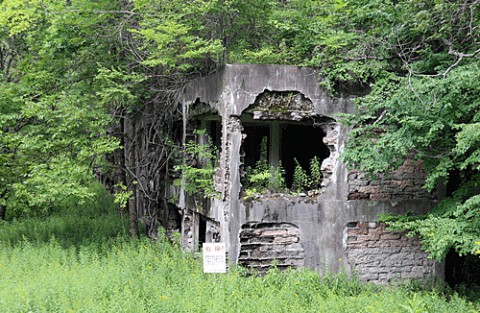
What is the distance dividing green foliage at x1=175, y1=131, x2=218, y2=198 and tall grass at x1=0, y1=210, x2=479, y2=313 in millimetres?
1487

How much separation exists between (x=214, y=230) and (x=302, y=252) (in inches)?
79.1

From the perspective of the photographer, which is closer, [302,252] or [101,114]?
[302,252]

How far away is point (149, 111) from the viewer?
14.9 meters

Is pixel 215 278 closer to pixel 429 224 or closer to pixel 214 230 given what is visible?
pixel 214 230

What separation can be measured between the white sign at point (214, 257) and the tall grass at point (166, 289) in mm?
319

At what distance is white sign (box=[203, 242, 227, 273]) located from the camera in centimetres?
868

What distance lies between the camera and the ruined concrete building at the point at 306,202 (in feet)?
33.2

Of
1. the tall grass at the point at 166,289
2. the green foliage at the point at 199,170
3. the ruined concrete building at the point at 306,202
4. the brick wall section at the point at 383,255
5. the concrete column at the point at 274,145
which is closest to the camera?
the tall grass at the point at 166,289

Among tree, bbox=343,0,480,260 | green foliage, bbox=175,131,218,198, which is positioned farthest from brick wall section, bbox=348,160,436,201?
green foliage, bbox=175,131,218,198

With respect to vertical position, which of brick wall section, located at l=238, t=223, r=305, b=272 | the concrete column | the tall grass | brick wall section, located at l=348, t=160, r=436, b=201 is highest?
the concrete column

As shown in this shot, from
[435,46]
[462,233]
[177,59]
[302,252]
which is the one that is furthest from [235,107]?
[462,233]

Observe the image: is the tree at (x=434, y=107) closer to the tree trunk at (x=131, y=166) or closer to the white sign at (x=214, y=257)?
the white sign at (x=214, y=257)

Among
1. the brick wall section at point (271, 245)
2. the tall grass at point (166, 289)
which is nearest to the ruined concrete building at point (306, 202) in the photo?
the brick wall section at point (271, 245)

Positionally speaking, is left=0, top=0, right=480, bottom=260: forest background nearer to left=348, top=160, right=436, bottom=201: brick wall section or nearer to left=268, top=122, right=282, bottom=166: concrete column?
left=348, top=160, right=436, bottom=201: brick wall section
